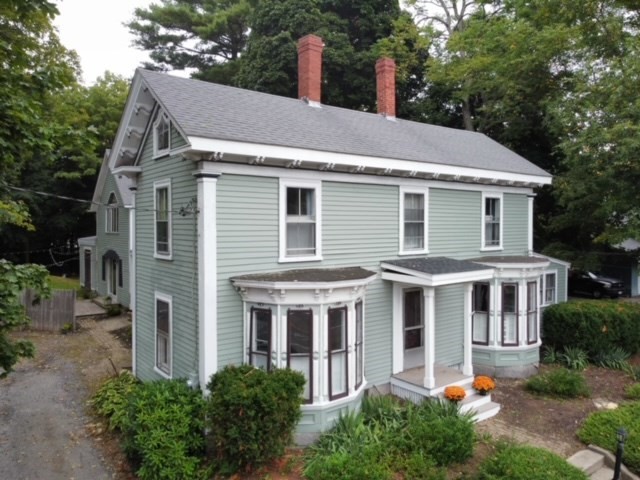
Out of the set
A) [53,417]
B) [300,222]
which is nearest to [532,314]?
[300,222]

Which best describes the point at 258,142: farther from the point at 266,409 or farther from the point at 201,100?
the point at 266,409

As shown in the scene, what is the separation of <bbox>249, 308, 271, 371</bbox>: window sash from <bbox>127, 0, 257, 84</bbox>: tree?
84.0ft

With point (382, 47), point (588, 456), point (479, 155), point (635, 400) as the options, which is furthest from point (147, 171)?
point (382, 47)

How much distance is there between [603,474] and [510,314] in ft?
18.0

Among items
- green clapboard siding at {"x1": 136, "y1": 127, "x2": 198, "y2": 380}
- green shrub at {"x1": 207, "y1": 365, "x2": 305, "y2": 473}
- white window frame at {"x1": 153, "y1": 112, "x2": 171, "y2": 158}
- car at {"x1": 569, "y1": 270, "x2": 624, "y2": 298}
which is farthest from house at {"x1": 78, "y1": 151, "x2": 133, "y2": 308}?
car at {"x1": 569, "y1": 270, "x2": 624, "y2": 298}

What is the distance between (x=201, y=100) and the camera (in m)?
9.95

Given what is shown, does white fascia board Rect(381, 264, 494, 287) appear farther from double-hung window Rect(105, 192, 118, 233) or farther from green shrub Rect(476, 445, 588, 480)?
double-hung window Rect(105, 192, 118, 233)

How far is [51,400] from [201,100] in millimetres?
8586

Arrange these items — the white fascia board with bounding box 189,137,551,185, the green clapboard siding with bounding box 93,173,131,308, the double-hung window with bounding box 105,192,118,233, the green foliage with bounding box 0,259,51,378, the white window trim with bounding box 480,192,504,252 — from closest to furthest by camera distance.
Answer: the green foliage with bounding box 0,259,51,378, the white fascia board with bounding box 189,137,551,185, the white window trim with bounding box 480,192,504,252, the green clapboard siding with bounding box 93,173,131,308, the double-hung window with bounding box 105,192,118,233

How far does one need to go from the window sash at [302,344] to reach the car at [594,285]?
20157 mm

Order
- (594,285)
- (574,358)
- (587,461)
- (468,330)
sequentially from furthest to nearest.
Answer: (594,285) < (574,358) < (468,330) < (587,461)

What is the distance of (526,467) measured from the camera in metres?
7.27

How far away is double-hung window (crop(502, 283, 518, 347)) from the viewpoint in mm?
13250

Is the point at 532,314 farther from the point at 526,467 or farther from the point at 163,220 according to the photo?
the point at 163,220
